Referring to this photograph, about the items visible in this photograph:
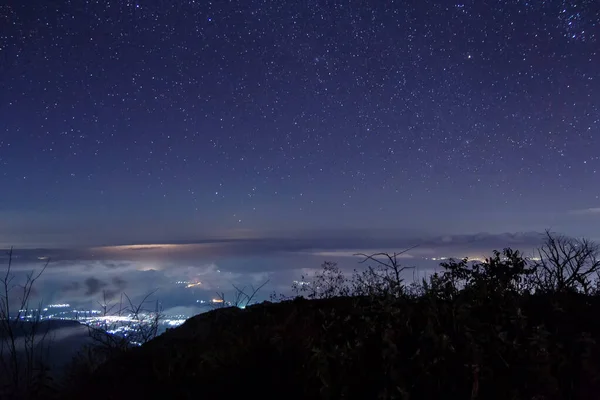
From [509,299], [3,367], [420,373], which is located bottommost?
[3,367]

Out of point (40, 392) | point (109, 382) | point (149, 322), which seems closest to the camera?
point (109, 382)

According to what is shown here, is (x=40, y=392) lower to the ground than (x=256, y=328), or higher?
lower

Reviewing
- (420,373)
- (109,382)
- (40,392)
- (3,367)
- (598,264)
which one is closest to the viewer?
(420,373)

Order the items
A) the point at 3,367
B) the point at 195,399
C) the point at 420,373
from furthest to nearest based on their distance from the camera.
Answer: the point at 3,367 < the point at 195,399 < the point at 420,373

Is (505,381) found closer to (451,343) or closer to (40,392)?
(451,343)

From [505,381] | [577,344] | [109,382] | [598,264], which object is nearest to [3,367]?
[109,382]

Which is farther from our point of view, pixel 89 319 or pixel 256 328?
pixel 89 319

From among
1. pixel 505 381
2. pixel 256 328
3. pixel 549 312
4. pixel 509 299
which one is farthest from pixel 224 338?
pixel 549 312

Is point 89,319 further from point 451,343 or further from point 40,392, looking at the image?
point 451,343

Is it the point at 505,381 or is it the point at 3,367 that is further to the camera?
the point at 3,367
